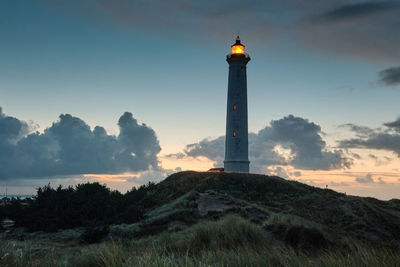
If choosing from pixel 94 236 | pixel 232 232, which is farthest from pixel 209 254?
pixel 94 236

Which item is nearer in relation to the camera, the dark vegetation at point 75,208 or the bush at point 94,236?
the bush at point 94,236

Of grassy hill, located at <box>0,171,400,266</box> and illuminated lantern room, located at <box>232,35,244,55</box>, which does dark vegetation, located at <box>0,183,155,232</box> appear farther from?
illuminated lantern room, located at <box>232,35,244,55</box>

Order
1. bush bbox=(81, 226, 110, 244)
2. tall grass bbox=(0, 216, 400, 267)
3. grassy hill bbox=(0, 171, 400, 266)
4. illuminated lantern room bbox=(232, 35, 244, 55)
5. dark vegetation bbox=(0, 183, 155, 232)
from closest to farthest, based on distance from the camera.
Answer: tall grass bbox=(0, 216, 400, 267), grassy hill bbox=(0, 171, 400, 266), bush bbox=(81, 226, 110, 244), dark vegetation bbox=(0, 183, 155, 232), illuminated lantern room bbox=(232, 35, 244, 55)

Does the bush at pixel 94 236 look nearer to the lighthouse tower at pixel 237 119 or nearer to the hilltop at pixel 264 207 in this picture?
the hilltop at pixel 264 207

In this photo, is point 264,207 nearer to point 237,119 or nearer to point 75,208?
point 75,208

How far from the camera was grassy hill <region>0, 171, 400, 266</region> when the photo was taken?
611 centimetres

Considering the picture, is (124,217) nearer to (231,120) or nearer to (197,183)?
(197,183)

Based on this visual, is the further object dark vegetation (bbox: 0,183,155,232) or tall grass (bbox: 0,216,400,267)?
dark vegetation (bbox: 0,183,155,232)

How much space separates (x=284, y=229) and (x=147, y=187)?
2419 cm

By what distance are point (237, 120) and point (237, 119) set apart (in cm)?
12

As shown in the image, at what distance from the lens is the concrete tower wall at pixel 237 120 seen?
40.2 metres

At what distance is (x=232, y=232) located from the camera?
10.3m

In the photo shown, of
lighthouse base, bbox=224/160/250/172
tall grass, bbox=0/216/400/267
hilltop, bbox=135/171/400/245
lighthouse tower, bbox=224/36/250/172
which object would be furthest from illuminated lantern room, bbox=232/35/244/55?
tall grass, bbox=0/216/400/267

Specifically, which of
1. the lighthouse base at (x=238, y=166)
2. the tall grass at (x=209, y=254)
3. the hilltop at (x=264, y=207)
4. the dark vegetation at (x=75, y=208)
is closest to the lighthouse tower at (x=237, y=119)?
the lighthouse base at (x=238, y=166)
